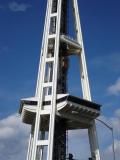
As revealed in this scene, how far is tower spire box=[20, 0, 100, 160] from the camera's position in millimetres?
66125

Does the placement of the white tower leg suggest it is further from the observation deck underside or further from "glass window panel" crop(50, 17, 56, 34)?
"glass window panel" crop(50, 17, 56, 34)

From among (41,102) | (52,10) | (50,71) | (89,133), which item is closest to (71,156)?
(89,133)

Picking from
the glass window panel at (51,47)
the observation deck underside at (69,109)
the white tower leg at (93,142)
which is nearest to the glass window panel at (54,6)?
the glass window panel at (51,47)

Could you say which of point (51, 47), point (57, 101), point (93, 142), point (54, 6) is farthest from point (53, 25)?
point (93, 142)

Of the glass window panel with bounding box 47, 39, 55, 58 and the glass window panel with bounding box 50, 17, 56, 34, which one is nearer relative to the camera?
the glass window panel with bounding box 47, 39, 55, 58

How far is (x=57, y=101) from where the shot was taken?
67312 mm

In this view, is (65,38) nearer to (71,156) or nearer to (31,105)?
(31,105)

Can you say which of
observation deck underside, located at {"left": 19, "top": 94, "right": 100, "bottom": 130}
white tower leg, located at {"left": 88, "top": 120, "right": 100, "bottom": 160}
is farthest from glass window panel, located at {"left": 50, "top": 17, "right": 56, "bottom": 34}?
white tower leg, located at {"left": 88, "top": 120, "right": 100, "bottom": 160}

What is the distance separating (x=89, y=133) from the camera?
236ft

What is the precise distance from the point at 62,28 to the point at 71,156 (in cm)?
2792

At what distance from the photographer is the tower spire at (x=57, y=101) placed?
66.1 m

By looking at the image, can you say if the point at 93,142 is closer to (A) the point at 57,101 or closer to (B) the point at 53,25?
(A) the point at 57,101

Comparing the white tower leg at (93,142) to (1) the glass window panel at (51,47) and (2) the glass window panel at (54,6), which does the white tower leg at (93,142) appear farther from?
(2) the glass window panel at (54,6)

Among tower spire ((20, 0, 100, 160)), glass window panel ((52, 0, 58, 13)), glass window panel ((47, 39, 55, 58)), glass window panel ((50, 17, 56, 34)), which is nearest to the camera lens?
tower spire ((20, 0, 100, 160))
